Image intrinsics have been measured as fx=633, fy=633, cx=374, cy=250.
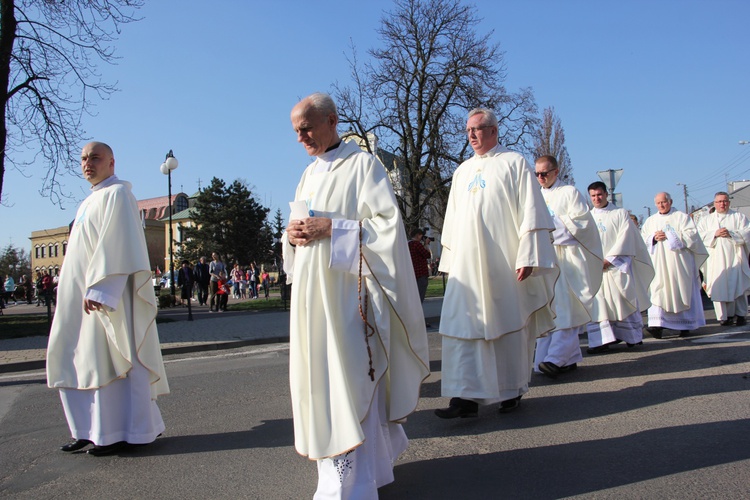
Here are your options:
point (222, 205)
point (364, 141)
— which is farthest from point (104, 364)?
point (222, 205)

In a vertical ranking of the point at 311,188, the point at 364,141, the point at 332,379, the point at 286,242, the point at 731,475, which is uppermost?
the point at 364,141

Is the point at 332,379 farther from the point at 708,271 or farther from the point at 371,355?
the point at 708,271

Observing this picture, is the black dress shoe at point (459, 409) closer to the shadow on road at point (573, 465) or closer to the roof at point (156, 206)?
the shadow on road at point (573, 465)

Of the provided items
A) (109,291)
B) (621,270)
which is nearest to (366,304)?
(109,291)

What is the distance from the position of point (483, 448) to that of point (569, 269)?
3345mm

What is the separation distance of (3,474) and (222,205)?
7107cm

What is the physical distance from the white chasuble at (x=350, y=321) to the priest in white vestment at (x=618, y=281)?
5.20m

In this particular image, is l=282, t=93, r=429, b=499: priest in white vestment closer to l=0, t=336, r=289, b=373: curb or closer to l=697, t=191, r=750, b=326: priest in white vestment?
l=0, t=336, r=289, b=373: curb

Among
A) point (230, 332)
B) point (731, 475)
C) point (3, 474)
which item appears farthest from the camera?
point (230, 332)

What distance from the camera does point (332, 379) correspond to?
10.1ft

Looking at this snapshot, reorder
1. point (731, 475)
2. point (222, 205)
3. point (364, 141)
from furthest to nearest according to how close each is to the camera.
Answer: point (222, 205) → point (364, 141) → point (731, 475)

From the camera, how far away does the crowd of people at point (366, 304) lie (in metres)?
3.13

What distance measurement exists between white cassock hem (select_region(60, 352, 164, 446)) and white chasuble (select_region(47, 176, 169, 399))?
0.28ft

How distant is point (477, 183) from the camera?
5102mm
